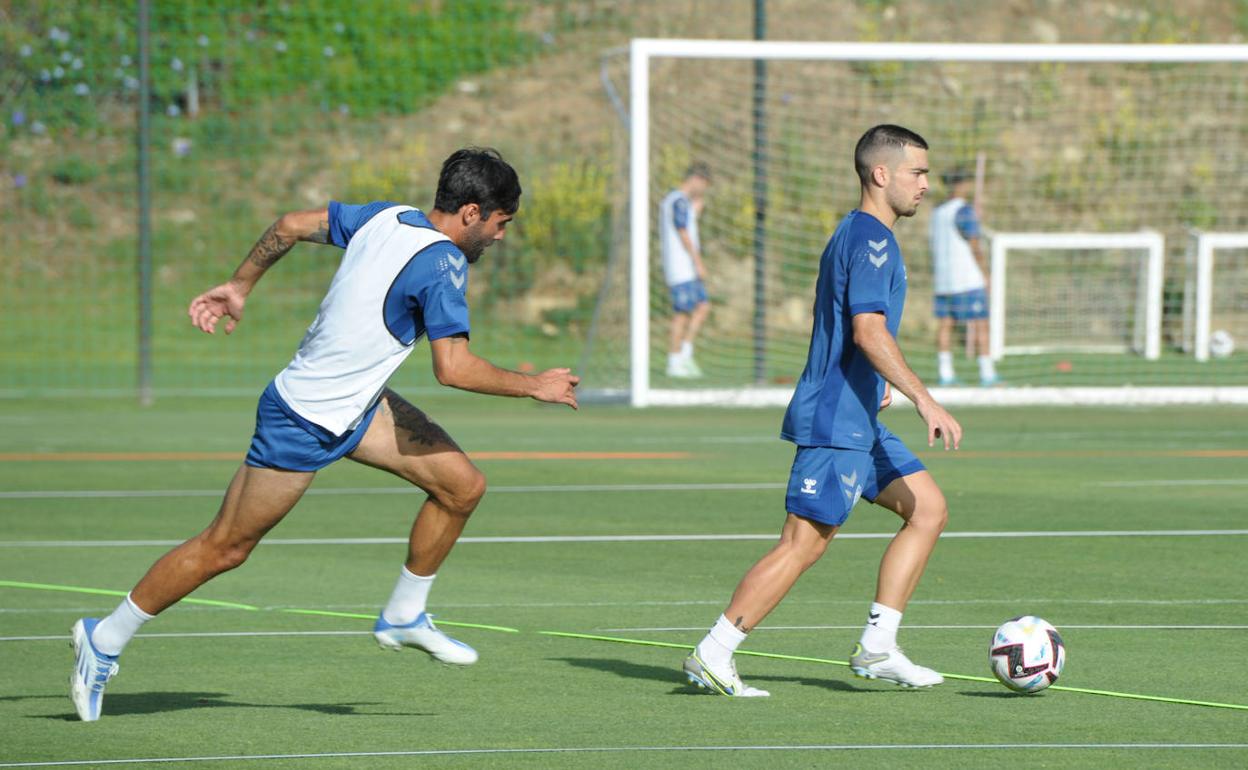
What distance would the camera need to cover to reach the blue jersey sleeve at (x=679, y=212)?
19828 mm

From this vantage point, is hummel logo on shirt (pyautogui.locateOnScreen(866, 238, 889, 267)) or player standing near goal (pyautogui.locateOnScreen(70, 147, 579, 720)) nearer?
player standing near goal (pyautogui.locateOnScreen(70, 147, 579, 720))

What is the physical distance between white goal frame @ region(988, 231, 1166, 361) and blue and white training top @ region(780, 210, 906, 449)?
1485 cm

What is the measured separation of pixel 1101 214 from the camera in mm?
26719

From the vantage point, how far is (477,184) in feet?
21.2

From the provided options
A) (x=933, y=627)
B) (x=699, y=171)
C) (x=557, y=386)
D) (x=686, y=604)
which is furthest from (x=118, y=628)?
(x=699, y=171)

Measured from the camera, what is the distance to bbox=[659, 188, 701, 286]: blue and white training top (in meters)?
19.8

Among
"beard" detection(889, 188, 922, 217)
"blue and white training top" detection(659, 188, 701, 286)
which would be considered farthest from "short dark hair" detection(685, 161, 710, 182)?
"beard" detection(889, 188, 922, 217)

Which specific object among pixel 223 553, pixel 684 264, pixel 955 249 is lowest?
pixel 223 553

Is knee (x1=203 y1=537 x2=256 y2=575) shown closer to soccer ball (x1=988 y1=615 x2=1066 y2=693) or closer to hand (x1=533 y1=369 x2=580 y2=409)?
hand (x1=533 y1=369 x2=580 y2=409)

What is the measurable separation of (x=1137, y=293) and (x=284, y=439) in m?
18.5

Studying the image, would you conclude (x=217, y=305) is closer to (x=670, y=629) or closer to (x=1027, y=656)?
(x=670, y=629)

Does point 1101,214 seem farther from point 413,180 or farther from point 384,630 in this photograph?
point 384,630

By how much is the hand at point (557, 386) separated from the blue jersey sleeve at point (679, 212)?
13578mm

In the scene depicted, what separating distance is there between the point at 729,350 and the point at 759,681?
1473 centimetres
